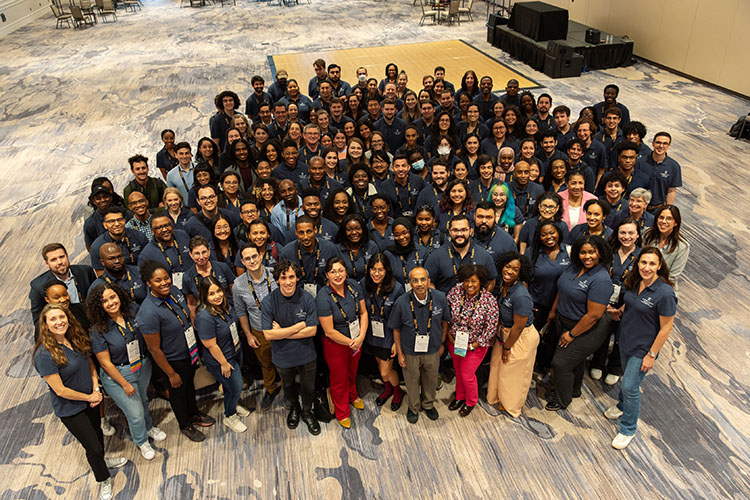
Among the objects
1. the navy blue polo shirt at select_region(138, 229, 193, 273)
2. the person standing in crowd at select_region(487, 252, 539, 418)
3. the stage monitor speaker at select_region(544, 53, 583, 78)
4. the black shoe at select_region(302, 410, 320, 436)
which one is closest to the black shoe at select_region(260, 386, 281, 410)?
the black shoe at select_region(302, 410, 320, 436)

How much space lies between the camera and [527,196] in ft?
15.9

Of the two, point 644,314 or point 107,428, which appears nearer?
point 644,314

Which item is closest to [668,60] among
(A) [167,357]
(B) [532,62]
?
(B) [532,62]

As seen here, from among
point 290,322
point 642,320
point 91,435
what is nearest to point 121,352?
point 91,435

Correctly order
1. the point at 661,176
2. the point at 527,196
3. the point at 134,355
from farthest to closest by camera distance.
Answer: the point at 661,176, the point at 527,196, the point at 134,355

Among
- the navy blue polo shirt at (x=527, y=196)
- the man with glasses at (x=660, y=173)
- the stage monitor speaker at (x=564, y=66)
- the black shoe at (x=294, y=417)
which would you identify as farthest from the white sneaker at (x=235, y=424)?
the stage monitor speaker at (x=564, y=66)

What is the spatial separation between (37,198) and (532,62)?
11409 millimetres

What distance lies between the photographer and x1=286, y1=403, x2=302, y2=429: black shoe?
396cm

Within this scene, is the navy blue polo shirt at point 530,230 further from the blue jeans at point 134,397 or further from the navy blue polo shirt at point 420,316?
the blue jeans at point 134,397

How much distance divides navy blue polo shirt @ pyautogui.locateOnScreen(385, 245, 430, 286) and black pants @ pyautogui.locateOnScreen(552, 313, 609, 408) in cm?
112

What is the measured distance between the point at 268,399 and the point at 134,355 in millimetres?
1183

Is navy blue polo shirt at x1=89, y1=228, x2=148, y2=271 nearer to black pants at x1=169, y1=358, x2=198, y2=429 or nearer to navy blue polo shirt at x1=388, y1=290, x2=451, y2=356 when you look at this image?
black pants at x1=169, y1=358, x2=198, y2=429

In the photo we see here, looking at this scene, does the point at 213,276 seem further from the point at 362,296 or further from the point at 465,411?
the point at 465,411

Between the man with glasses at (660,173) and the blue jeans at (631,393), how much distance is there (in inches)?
89.7
